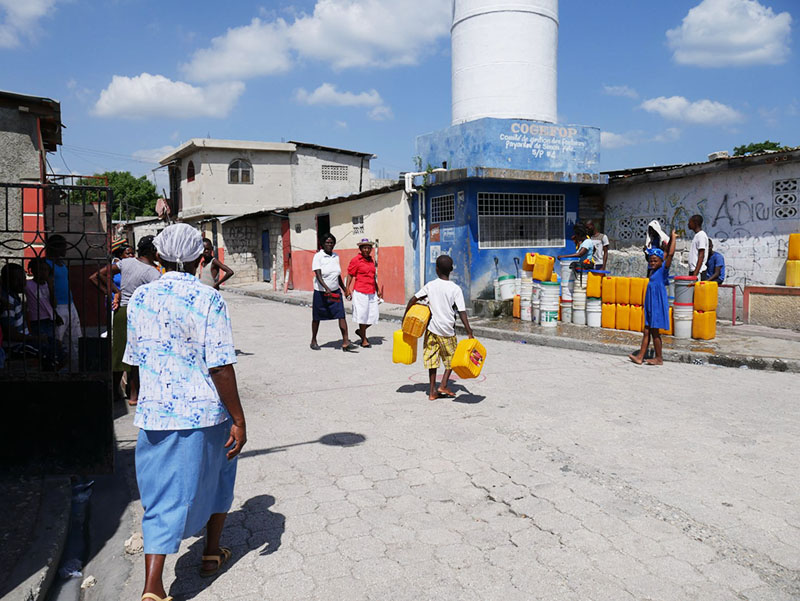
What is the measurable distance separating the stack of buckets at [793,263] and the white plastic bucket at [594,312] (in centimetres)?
321

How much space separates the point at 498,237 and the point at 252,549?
12080mm

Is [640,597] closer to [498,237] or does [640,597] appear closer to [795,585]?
[795,585]

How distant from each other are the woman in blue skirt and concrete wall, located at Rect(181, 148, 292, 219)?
2942cm

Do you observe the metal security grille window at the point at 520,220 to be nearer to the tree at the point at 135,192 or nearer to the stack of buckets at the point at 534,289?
the stack of buckets at the point at 534,289

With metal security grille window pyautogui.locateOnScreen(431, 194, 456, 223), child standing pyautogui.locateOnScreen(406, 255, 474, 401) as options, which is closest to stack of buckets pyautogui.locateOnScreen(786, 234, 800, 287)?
metal security grille window pyautogui.locateOnScreen(431, 194, 456, 223)

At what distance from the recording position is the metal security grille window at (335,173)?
34.4 metres

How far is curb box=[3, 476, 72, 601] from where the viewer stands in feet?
9.80

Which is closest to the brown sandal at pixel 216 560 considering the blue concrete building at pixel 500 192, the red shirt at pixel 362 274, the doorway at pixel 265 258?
the red shirt at pixel 362 274

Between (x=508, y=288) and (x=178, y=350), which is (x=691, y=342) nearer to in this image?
(x=508, y=288)

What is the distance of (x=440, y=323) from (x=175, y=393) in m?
4.06

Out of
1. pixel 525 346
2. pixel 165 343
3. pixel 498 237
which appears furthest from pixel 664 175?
pixel 165 343

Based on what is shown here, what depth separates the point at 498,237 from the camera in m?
14.8

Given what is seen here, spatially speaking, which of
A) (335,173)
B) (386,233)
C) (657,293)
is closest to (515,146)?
(386,233)

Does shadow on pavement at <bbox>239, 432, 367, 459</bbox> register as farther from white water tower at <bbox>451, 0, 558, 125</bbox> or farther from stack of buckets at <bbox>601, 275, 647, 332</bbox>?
white water tower at <bbox>451, 0, 558, 125</bbox>
